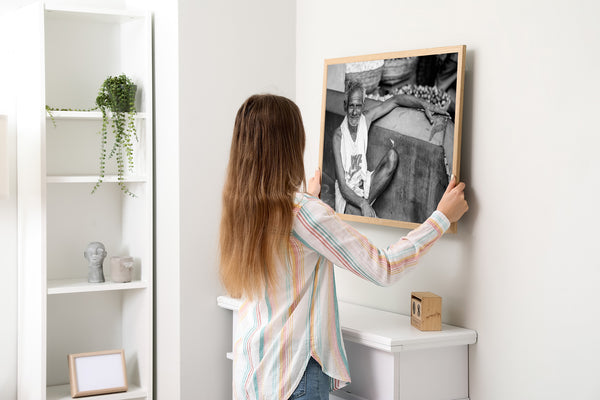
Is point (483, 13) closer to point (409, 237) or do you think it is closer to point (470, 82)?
point (470, 82)

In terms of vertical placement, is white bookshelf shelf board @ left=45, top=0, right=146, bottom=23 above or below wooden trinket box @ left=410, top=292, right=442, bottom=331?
above

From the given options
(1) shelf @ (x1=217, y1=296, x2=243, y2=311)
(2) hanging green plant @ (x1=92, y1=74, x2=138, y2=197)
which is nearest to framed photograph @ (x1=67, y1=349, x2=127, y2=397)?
(1) shelf @ (x1=217, y1=296, x2=243, y2=311)

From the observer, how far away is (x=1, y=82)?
298 centimetres

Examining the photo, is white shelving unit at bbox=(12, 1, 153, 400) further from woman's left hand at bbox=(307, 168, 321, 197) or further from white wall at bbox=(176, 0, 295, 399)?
woman's left hand at bbox=(307, 168, 321, 197)

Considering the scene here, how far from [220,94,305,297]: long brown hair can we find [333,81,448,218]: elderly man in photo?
0.55 metres

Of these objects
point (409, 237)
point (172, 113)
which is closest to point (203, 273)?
point (172, 113)

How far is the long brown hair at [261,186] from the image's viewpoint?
6.02ft

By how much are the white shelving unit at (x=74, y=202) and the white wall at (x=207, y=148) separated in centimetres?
30

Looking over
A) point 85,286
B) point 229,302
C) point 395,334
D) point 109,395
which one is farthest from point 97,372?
point 395,334

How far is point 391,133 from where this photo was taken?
Answer: 92.5 inches

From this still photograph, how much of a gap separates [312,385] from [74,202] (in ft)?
5.52

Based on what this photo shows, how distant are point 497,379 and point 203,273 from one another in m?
1.19

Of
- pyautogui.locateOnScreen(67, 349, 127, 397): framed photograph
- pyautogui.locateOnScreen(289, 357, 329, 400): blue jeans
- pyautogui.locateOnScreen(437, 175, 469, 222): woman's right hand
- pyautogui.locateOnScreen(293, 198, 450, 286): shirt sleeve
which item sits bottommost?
pyautogui.locateOnScreen(67, 349, 127, 397): framed photograph

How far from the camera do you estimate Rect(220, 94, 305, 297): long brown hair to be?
6.02 feet
